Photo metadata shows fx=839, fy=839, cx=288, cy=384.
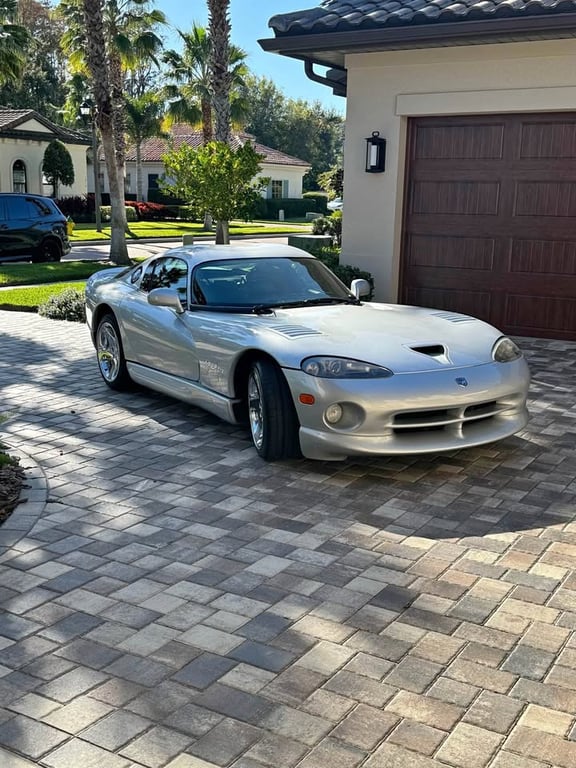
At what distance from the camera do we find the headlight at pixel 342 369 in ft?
17.3

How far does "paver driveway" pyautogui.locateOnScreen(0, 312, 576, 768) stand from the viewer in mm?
2838

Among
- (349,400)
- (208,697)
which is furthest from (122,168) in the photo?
(208,697)

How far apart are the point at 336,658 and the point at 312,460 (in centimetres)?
255

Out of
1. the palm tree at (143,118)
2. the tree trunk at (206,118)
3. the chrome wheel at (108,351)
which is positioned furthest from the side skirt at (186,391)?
the palm tree at (143,118)

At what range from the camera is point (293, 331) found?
575 centimetres

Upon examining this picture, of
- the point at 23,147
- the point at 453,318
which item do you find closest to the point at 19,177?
the point at 23,147

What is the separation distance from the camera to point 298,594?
386 cm

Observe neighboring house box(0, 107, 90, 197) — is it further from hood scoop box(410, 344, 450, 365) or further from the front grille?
the front grille

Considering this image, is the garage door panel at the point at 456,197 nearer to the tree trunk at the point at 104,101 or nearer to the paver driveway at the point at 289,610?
the paver driveway at the point at 289,610

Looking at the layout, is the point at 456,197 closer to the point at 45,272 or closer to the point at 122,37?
the point at 45,272

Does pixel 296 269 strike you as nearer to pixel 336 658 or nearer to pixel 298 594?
pixel 298 594

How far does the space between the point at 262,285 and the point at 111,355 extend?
1.98m

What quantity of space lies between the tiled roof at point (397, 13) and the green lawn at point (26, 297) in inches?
236

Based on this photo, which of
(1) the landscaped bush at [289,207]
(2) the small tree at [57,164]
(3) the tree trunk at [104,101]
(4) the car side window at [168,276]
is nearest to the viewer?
(4) the car side window at [168,276]
